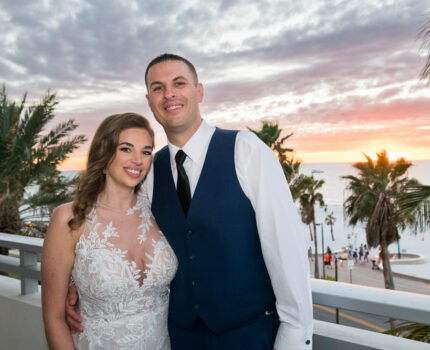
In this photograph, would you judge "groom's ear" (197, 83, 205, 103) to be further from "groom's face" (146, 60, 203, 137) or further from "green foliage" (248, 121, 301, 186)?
"green foliage" (248, 121, 301, 186)

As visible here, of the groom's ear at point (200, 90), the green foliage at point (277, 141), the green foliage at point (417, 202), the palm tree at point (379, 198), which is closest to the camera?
the groom's ear at point (200, 90)

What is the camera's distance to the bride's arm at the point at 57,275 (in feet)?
5.20

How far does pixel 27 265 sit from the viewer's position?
8.18ft

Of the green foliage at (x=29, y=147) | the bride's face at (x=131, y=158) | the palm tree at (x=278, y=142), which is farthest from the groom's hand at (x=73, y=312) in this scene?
the palm tree at (x=278, y=142)

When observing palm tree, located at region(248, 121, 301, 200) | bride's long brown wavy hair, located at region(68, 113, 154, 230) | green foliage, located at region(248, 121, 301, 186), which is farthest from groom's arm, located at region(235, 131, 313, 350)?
green foliage, located at region(248, 121, 301, 186)

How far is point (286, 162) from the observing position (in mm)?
20609

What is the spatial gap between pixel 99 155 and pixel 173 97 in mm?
471

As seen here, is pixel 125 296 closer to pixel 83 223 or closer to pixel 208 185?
pixel 83 223

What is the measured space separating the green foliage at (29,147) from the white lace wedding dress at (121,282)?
764cm

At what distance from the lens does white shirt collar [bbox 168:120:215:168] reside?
1.54m

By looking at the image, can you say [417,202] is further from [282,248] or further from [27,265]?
[27,265]

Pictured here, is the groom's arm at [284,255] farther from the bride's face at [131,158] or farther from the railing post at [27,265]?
the railing post at [27,265]

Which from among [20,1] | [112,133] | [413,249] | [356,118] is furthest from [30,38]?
[356,118]

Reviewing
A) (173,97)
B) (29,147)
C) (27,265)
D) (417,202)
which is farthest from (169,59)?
(29,147)
